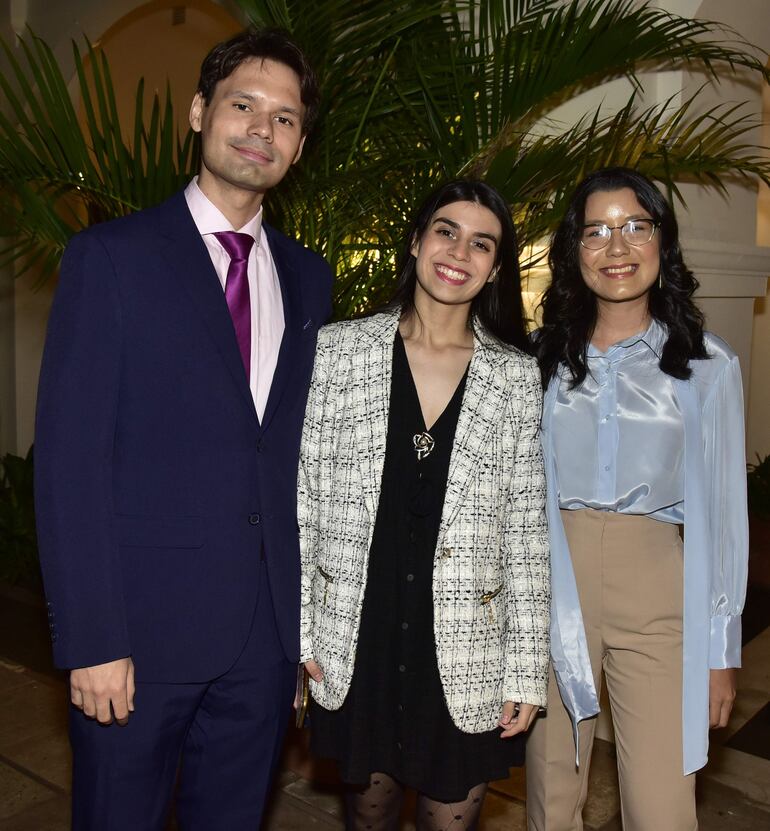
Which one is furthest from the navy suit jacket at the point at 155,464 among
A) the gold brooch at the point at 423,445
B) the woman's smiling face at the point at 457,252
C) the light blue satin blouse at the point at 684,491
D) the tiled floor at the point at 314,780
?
the tiled floor at the point at 314,780

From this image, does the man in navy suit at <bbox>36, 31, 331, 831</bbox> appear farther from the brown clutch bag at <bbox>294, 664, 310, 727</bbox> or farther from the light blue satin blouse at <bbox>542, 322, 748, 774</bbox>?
the light blue satin blouse at <bbox>542, 322, 748, 774</bbox>

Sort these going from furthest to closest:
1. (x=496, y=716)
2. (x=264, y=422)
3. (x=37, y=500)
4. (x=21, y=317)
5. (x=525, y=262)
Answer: (x=21, y=317) < (x=525, y=262) < (x=496, y=716) < (x=264, y=422) < (x=37, y=500)

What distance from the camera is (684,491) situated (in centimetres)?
236

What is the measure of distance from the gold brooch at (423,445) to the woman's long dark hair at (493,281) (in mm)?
393

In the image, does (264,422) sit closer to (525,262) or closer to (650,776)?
(650,776)

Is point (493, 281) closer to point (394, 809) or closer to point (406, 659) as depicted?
point (406, 659)

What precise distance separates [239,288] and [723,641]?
1460mm

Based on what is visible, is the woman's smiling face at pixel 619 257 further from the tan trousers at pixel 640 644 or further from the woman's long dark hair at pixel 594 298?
the tan trousers at pixel 640 644

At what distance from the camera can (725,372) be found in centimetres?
238

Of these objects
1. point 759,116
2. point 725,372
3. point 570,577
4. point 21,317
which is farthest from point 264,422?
point 21,317

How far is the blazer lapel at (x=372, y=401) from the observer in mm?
2238

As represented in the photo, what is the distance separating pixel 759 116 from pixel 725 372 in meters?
2.72

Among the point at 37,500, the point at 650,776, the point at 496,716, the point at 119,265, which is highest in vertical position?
the point at 119,265

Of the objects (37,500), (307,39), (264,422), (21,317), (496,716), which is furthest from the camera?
(21,317)
